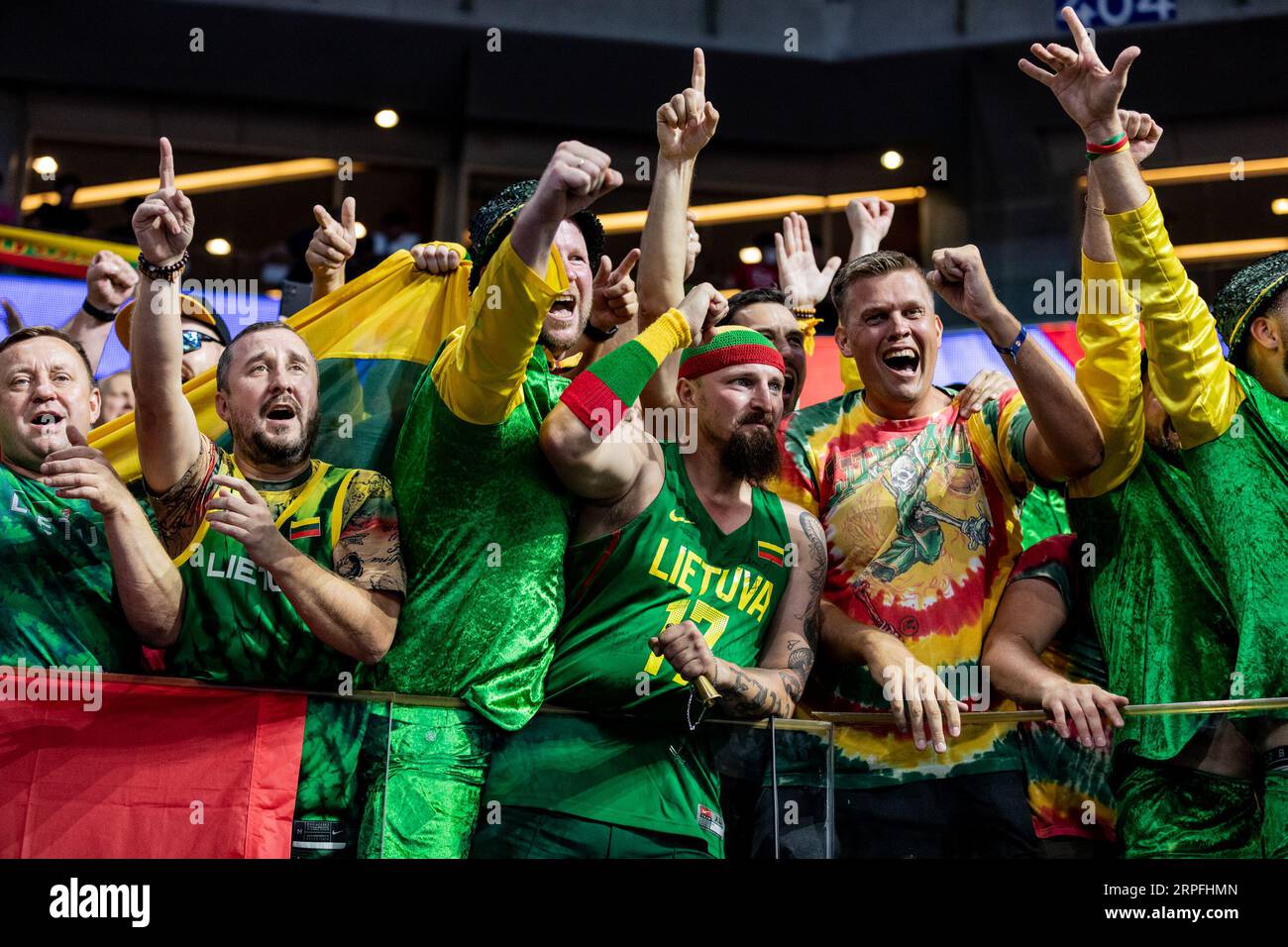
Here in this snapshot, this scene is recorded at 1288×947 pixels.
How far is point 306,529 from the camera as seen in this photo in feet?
11.5

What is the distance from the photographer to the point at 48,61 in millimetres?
11945

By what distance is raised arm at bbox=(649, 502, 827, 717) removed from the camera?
3.20m

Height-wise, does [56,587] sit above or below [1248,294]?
below

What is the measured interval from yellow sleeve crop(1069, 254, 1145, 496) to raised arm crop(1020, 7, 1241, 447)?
8 centimetres

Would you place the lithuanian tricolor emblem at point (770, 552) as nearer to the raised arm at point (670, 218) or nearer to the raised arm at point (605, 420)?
the raised arm at point (605, 420)

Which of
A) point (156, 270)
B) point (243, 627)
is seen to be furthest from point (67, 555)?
point (156, 270)

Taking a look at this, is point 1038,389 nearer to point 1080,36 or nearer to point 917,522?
point 917,522

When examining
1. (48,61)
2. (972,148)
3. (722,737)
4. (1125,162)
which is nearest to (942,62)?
(972,148)

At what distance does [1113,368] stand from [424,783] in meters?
2.01

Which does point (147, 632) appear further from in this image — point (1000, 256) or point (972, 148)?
point (972, 148)

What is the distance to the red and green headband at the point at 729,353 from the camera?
4.01 meters

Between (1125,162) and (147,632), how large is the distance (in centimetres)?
264
